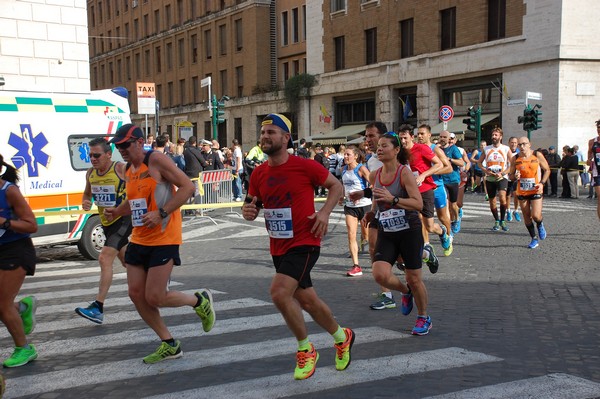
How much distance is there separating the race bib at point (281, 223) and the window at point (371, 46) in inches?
1333

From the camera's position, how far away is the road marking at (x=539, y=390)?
4.45 meters

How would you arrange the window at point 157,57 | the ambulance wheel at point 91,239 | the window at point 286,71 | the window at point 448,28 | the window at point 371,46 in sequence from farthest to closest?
the window at point 157,57 → the window at point 286,71 → the window at point 371,46 → the window at point 448,28 → the ambulance wheel at point 91,239

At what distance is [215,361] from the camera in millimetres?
5441

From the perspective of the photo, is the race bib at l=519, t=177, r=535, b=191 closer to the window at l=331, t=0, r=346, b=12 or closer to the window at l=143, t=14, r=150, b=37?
the window at l=331, t=0, r=346, b=12

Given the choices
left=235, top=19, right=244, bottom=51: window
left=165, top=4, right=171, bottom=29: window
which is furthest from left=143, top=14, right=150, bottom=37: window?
left=235, top=19, right=244, bottom=51: window

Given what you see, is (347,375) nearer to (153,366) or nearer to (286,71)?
(153,366)

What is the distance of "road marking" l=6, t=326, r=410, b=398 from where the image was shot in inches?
196

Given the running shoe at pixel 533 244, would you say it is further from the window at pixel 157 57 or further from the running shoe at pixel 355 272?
the window at pixel 157 57

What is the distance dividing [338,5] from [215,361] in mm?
37021

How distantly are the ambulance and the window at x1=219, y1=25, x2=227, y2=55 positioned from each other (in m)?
41.5

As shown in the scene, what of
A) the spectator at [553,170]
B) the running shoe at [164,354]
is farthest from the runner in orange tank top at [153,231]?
the spectator at [553,170]

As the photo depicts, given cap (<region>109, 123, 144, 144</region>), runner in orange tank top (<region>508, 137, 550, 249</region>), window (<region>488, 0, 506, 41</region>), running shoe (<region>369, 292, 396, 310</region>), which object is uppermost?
window (<region>488, 0, 506, 41</region>)

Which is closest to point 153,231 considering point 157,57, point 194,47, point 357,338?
point 357,338

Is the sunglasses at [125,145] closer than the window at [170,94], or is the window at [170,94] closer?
the sunglasses at [125,145]
